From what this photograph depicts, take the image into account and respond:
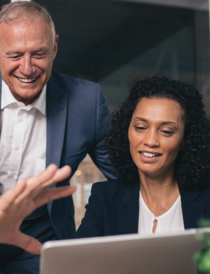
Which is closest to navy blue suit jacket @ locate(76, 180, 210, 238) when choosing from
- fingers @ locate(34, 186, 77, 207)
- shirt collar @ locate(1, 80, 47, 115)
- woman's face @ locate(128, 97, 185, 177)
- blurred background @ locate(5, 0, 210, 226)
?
woman's face @ locate(128, 97, 185, 177)

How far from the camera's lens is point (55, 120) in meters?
2.02

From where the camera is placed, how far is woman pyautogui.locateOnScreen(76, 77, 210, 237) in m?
1.83

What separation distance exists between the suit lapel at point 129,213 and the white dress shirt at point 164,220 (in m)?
0.04

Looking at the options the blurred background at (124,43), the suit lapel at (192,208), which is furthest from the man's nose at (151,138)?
the blurred background at (124,43)

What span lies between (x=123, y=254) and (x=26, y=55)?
1040 millimetres

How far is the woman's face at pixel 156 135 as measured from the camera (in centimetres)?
180

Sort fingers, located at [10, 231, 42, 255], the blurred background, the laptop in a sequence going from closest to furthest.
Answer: the laptop → fingers, located at [10, 231, 42, 255] → the blurred background

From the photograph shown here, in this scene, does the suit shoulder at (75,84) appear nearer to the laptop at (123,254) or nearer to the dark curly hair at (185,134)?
the dark curly hair at (185,134)

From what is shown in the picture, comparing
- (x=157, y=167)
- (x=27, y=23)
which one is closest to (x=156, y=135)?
(x=157, y=167)

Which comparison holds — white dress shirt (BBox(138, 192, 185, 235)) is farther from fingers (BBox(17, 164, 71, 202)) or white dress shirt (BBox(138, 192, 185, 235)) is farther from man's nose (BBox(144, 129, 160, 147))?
fingers (BBox(17, 164, 71, 202))

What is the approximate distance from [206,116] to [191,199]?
1.38 ft

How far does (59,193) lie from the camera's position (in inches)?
45.8

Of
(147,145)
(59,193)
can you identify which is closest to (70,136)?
(147,145)

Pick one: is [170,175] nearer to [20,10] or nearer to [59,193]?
[59,193]
